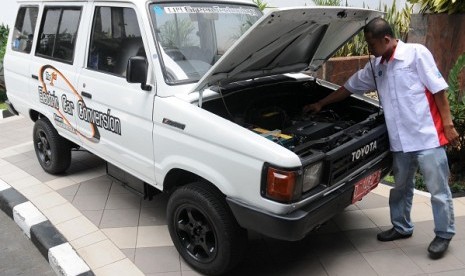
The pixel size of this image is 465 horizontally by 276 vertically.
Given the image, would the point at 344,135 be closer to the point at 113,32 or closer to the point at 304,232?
the point at 304,232

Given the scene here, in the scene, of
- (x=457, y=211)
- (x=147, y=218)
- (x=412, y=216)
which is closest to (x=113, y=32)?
(x=147, y=218)

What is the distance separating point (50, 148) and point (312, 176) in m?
3.29

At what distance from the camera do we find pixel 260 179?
96.9 inches

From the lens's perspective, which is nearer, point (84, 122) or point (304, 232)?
point (304, 232)

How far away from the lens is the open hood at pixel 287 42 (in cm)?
264

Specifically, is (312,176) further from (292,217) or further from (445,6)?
(445,6)

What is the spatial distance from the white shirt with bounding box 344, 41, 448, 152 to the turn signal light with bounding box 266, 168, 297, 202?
3.70 feet

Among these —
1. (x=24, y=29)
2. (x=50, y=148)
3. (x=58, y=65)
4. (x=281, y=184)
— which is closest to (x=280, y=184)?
(x=281, y=184)

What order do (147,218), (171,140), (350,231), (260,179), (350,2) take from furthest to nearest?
(350,2)
(147,218)
(350,231)
(171,140)
(260,179)

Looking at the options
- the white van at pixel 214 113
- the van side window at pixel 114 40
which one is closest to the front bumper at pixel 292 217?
the white van at pixel 214 113

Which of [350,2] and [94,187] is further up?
[350,2]

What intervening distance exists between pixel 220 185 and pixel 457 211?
2563 millimetres

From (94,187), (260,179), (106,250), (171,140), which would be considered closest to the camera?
(260,179)

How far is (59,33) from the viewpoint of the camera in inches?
164
